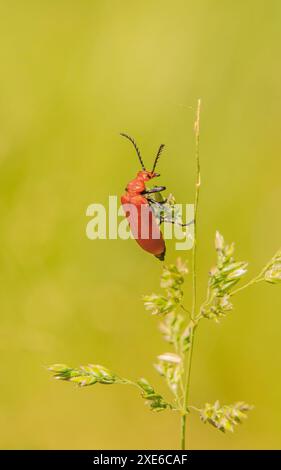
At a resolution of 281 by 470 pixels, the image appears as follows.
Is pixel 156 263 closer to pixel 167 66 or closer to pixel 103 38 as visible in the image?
pixel 167 66

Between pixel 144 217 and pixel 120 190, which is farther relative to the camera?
pixel 120 190

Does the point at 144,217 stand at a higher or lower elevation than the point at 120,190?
lower

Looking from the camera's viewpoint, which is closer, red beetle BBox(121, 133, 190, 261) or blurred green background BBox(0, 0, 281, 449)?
red beetle BBox(121, 133, 190, 261)

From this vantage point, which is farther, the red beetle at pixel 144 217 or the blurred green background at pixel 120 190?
the blurred green background at pixel 120 190
